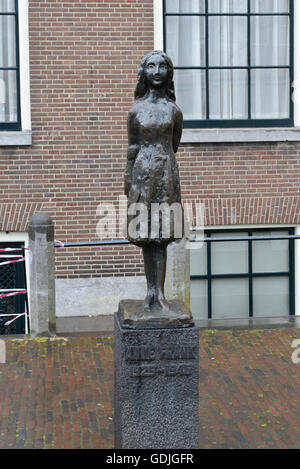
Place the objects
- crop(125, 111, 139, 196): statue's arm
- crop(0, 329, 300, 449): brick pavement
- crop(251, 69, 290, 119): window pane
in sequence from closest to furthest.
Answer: crop(125, 111, 139, 196): statue's arm, crop(0, 329, 300, 449): brick pavement, crop(251, 69, 290, 119): window pane

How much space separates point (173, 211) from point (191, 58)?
6034 millimetres

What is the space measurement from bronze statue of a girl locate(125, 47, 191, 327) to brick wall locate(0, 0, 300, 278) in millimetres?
4953

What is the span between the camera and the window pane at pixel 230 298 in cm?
1126

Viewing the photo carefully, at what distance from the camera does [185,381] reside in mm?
5461

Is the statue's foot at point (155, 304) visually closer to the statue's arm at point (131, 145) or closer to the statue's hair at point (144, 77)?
the statue's arm at point (131, 145)

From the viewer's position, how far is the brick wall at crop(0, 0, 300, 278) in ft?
33.8

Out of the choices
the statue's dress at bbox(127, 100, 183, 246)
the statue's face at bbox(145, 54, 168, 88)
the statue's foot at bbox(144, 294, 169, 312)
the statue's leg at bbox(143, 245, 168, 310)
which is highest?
the statue's face at bbox(145, 54, 168, 88)

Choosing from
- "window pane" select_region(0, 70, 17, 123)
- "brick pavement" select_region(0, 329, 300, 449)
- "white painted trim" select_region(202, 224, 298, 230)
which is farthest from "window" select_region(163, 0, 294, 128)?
"brick pavement" select_region(0, 329, 300, 449)

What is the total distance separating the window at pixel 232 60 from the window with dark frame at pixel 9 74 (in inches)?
86.5

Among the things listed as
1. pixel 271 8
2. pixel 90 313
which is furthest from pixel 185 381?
pixel 271 8

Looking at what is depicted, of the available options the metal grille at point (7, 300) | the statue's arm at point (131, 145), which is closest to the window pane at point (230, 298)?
the metal grille at point (7, 300)

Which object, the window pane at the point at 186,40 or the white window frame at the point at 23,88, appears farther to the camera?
the window pane at the point at 186,40

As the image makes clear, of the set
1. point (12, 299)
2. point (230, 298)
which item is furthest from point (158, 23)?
point (12, 299)

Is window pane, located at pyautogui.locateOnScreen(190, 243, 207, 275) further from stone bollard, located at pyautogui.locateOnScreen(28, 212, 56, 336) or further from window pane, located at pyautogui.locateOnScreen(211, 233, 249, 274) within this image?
stone bollard, located at pyautogui.locateOnScreen(28, 212, 56, 336)
